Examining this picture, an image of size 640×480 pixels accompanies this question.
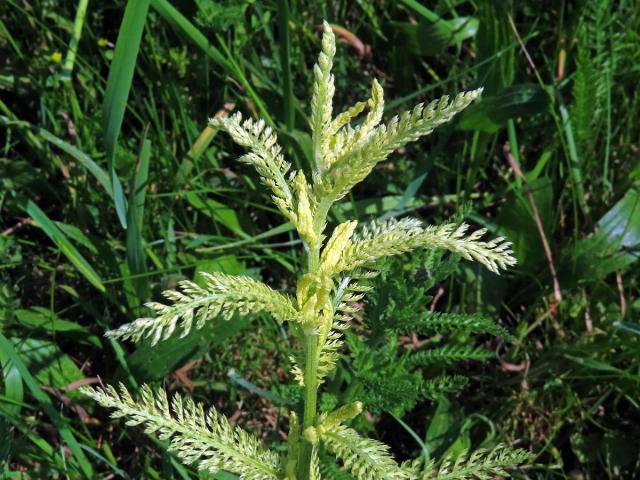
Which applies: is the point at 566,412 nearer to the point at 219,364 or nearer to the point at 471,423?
the point at 471,423

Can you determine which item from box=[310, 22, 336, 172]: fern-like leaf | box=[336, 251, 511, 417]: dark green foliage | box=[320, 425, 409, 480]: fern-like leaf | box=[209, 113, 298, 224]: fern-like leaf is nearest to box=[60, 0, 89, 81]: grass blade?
box=[336, 251, 511, 417]: dark green foliage

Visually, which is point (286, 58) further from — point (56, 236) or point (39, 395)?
point (39, 395)

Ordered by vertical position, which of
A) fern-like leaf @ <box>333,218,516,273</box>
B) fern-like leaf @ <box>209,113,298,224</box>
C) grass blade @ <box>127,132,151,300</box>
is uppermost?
fern-like leaf @ <box>209,113,298,224</box>

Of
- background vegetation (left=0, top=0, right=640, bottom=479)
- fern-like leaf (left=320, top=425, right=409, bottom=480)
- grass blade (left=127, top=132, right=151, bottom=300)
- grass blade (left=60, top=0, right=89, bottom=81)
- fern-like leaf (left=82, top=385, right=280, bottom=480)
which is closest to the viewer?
fern-like leaf (left=320, top=425, right=409, bottom=480)

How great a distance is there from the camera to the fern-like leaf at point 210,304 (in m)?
1.03

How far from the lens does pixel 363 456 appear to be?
1207mm

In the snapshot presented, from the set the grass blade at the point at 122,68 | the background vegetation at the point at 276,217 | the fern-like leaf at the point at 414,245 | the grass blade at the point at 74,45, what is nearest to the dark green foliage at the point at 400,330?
the background vegetation at the point at 276,217

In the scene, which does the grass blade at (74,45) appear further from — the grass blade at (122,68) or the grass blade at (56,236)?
the grass blade at (122,68)

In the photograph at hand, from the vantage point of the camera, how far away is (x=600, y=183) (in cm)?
272

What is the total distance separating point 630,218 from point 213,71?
5.36ft

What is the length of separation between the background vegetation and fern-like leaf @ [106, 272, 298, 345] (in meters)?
0.89

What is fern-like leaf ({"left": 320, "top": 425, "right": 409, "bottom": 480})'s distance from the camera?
118 cm

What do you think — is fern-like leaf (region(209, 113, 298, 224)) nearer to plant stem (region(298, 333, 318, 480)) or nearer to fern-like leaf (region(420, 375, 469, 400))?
plant stem (region(298, 333, 318, 480))

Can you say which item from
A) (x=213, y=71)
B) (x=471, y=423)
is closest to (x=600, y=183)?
(x=471, y=423)
